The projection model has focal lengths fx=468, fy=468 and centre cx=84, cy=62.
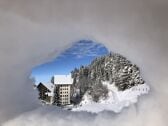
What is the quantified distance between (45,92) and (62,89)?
0.38 feet

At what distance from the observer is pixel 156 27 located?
313 cm

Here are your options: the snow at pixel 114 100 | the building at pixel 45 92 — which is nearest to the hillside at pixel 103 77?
the snow at pixel 114 100

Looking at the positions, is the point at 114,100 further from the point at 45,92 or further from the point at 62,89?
the point at 45,92

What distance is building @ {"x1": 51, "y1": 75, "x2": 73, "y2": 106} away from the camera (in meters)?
3.11

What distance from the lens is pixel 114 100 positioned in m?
3.10

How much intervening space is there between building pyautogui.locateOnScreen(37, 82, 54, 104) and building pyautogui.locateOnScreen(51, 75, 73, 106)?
28mm

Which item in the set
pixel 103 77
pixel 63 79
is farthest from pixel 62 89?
pixel 103 77

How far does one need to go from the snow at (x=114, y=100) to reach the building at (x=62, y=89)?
0.09m

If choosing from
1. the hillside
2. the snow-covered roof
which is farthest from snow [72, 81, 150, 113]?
the snow-covered roof

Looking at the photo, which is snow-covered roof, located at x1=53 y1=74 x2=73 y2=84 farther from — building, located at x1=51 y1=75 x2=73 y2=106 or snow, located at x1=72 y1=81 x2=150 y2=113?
snow, located at x1=72 y1=81 x2=150 y2=113

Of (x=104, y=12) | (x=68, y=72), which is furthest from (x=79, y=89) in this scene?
(x=104, y=12)

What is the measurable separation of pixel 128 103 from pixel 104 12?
2.06 feet

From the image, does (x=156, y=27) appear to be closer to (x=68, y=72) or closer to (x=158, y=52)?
(x=158, y=52)

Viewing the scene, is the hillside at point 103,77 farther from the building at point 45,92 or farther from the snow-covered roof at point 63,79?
the building at point 45,92
